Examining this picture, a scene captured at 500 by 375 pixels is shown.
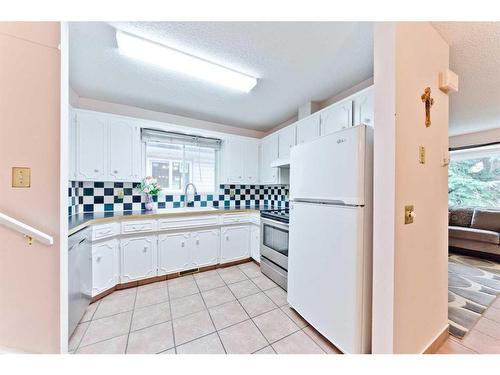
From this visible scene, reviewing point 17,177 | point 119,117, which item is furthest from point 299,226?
point 119,117

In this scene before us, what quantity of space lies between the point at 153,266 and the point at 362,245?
227cm

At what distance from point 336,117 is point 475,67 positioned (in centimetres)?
123

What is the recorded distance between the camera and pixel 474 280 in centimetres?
236

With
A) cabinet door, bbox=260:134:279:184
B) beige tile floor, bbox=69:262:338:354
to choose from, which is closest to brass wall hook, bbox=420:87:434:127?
beige tile floor, bbox=69:262:338:354

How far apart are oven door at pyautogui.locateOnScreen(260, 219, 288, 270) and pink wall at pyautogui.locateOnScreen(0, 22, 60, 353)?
1.80m

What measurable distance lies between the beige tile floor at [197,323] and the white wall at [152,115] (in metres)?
2.29

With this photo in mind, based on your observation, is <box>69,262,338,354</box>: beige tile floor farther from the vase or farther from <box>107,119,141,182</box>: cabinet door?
<box>107,119,141,182</box>: cabinet door

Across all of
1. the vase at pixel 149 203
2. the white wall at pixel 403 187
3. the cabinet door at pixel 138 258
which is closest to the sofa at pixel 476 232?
the white wall at pixel 403 187

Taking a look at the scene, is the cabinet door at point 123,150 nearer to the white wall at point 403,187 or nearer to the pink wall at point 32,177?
the pink wall at point 32,177

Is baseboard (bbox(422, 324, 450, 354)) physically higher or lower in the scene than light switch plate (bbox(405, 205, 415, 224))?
lower

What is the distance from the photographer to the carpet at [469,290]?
164 centimetres

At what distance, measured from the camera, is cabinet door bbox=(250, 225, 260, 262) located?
278cm
